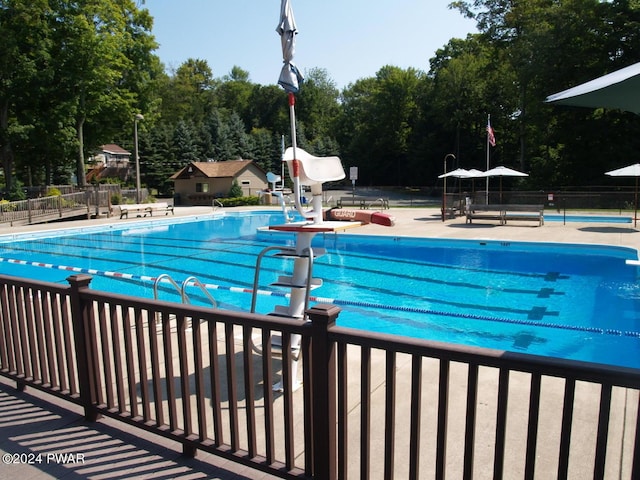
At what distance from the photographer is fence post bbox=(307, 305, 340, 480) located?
228cm

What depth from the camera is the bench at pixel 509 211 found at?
61.1 feet

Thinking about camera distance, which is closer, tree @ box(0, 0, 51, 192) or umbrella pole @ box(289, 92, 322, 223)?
umbrella pole @ box(289, 92, 322, 223)

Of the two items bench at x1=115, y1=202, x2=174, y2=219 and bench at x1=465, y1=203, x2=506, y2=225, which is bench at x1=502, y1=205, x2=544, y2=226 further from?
bench at x1=115, y1=202, x2=174, y2=219

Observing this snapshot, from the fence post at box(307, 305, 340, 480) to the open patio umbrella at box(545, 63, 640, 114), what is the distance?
75.9 inches

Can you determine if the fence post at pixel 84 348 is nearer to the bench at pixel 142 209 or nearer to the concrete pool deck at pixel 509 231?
the concrete pool deck at pixel 509 231

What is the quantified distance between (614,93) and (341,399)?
94.6 inches

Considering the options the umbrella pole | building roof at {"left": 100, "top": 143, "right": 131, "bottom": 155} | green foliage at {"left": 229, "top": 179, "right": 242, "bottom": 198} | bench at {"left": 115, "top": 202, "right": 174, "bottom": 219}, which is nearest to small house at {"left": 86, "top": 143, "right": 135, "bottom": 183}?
building roof at {"left": 100, "top": 143, "right": 131, "bottom": 155}

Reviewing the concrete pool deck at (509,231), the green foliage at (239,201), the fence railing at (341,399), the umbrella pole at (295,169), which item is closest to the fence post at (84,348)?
the fence railing at (341,399)

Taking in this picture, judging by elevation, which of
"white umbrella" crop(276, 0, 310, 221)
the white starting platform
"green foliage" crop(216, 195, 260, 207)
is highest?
"white umbrella" crop(276, 0, 310, 221)

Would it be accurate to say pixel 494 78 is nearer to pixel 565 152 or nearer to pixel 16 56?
pixel 565 152

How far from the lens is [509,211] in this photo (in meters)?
19.3

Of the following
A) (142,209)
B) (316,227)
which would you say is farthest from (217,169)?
(316,227)

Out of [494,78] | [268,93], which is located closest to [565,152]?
[494,78]

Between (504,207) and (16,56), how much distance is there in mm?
25977
